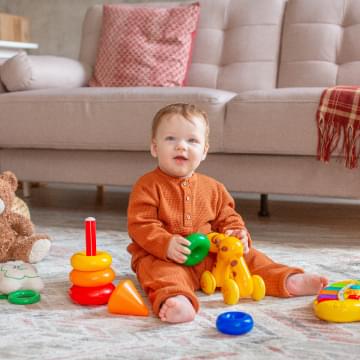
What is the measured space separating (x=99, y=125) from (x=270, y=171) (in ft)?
2.11

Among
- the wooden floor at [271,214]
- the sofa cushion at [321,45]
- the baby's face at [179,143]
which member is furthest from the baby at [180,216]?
the sofa cushion at [321,45]

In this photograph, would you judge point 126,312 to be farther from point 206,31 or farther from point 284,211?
point 206,31

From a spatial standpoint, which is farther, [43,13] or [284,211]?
[43,13]

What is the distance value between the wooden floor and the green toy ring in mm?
845

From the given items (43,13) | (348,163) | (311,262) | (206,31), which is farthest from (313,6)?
(43,13)

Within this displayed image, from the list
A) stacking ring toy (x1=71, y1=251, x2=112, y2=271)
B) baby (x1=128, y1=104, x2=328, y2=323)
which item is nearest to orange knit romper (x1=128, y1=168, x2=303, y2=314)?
baby (x1=128, y1=104, x2=328, y2=323)

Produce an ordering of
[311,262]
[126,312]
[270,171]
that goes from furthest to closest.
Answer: [270,171] < [311,262] < [126,312]

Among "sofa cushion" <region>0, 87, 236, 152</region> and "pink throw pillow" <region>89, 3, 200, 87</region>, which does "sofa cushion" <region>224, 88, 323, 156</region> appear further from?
"pink throw pillow" <region>89, 3, 200, 87</region>

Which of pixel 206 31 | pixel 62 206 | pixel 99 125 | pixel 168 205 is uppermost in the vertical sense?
pixel 206 31

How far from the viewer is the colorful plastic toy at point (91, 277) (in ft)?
4.18

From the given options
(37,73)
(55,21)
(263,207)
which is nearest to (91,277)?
(263,207)

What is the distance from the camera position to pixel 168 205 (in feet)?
4.61

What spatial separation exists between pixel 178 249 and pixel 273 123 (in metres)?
0.79

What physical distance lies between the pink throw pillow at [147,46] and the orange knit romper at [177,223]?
4.10 feet
